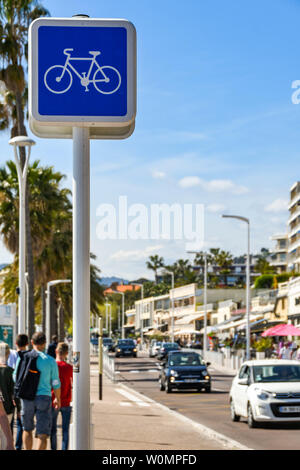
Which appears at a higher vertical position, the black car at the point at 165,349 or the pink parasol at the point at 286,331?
the pink parasol at the point at 286,331

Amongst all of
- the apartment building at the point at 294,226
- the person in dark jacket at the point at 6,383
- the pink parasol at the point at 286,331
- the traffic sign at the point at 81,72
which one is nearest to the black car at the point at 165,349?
the pink parasol at the point at 286,331

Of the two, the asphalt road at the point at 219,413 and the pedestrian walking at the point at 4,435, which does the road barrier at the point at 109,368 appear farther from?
the pedestrian walking at the point at 4,435

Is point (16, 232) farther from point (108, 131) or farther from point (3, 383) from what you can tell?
point (108, 131)

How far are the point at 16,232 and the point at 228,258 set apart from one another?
10936 centimetres

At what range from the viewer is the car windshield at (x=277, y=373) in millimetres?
19047

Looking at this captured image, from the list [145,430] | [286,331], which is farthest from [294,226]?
[145,430]

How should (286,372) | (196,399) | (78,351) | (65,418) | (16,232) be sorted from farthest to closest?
1. (16,232)
2. (196,399)
3. (286,372)
4. (65,418)
5. (78,351)

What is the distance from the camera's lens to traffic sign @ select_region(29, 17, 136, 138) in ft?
18.8

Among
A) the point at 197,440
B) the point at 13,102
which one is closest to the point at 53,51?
the point at 197,440

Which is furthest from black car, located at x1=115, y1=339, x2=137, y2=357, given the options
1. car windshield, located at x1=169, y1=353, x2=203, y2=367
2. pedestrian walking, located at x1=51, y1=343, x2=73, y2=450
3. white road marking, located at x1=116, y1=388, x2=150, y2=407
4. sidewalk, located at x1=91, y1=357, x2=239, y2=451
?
pedestrian walking, located at x1=51, y1=343, x2=73, y2=450

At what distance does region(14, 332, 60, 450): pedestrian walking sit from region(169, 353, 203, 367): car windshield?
20.4 meters

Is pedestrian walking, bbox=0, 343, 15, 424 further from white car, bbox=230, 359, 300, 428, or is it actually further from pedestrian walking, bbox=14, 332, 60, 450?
white car, bbox=230, 359, 300, 428
